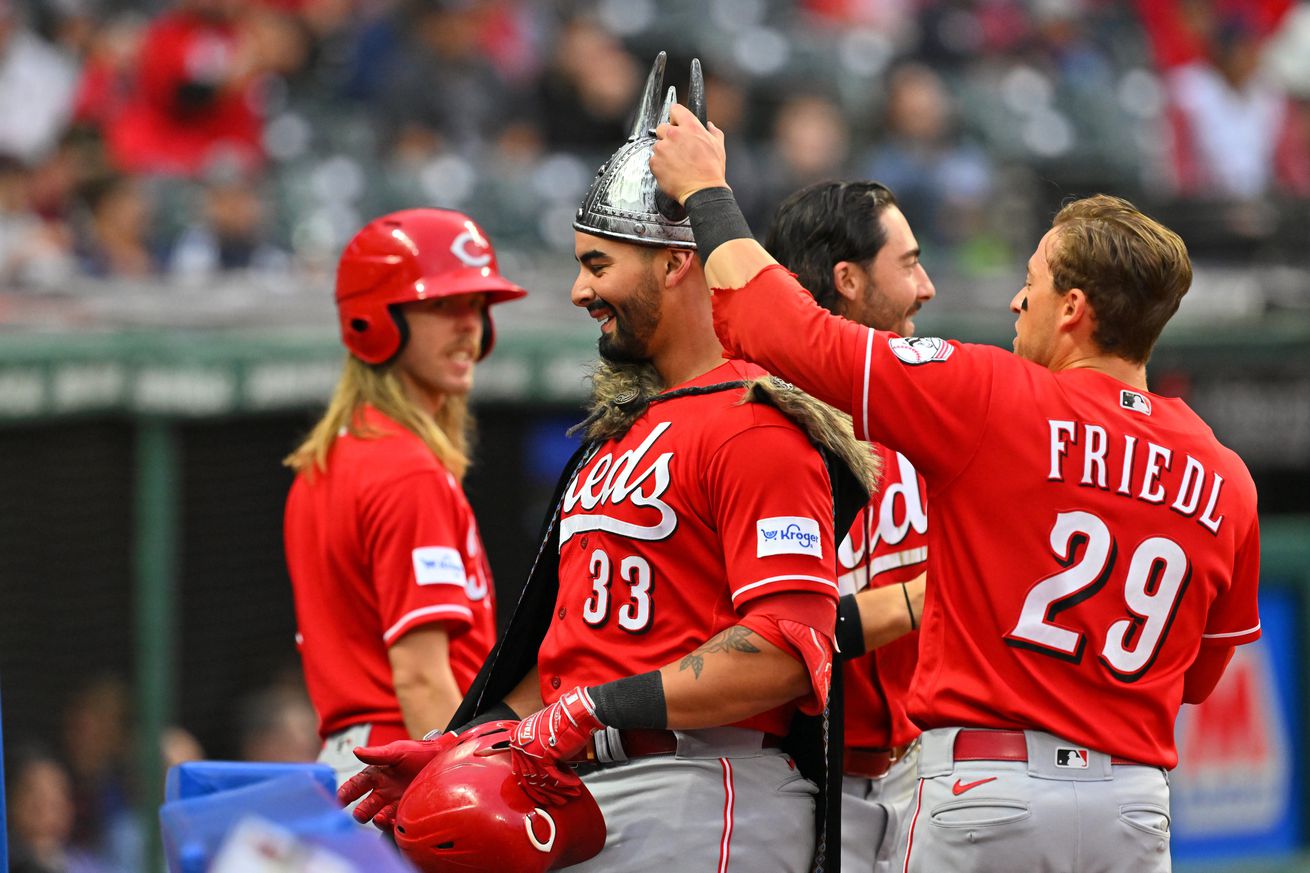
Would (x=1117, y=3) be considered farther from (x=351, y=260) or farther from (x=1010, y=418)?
(x=1010, y=418)

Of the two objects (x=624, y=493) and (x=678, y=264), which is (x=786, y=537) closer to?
(x=624, y=493)

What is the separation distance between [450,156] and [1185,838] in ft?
16.4

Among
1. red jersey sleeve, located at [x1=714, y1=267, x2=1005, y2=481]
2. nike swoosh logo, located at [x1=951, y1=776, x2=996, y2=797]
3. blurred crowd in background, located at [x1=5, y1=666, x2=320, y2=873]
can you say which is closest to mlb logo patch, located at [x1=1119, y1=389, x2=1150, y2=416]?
red jersey sleeve, located at [x1=714, y1=267, x2=1005, y2=481]

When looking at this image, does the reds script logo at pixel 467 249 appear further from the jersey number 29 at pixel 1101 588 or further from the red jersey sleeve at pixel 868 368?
the jersey number 29 at pixel 1101 588

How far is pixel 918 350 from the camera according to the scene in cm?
318

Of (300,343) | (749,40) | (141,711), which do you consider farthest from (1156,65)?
(141,711)

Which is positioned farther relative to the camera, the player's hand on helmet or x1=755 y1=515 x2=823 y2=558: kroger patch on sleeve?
the player's hand on helmet

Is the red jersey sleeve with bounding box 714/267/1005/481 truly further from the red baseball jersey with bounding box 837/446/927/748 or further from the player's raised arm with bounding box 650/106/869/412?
the red baseball jersey with bounding box 837/446/927/748

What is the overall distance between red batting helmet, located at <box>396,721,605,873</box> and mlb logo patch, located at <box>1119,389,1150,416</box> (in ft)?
3.82

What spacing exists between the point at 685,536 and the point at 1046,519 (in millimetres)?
623

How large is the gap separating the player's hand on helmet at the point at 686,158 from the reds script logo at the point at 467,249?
1.37 m

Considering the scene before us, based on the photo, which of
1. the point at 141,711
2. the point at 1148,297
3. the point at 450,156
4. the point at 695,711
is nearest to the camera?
the point at 695,711

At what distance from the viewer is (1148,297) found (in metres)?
3.30

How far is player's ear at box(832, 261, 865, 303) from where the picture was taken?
13.1 ft
